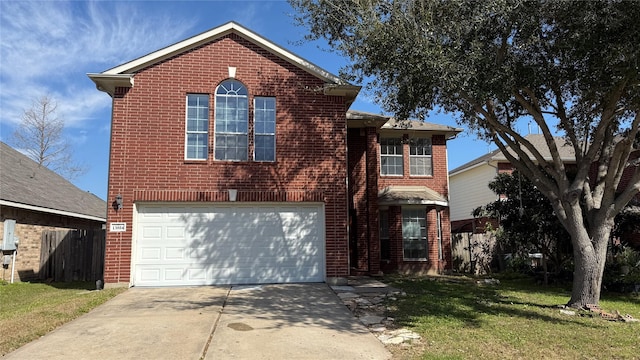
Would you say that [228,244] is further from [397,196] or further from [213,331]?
[397,196]

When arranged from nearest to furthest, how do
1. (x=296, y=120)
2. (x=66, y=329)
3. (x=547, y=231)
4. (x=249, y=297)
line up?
1. (x=66, y=329)
2. (x=249, y=297)
3. (x=296, y=120)
4. (x=547, y=231)

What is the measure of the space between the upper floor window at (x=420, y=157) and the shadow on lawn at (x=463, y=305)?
19.0 ft

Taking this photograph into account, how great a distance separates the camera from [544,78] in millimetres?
9516

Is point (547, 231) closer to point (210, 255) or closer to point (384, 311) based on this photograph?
point (384, 311)

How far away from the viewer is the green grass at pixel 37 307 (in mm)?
7195

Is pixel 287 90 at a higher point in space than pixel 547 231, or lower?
higher

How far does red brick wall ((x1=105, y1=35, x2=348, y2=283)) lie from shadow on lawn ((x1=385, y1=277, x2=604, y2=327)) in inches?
98.7

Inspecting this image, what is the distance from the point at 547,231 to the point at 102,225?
2196cm

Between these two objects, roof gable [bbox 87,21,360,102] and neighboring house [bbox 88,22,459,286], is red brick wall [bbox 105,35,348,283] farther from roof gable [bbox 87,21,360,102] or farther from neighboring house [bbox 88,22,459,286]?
roof gable [bbox 87,21,360,102]

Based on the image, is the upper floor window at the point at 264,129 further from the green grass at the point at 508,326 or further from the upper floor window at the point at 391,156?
the upper floor window at the point at 391,156

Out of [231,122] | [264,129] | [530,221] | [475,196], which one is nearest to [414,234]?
[530,221]

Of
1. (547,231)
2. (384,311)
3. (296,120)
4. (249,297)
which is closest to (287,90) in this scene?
(296,120)

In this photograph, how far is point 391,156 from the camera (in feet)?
59.3

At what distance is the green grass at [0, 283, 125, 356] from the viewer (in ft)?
23.6
